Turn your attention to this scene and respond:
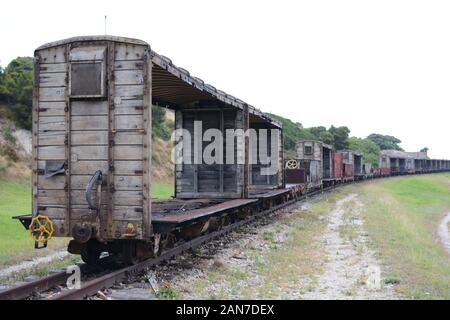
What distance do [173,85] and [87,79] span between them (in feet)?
Result: 9.59

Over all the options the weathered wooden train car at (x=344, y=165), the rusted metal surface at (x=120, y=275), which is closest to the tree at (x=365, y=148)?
the weathered wooden train car at (x=344, y=165)

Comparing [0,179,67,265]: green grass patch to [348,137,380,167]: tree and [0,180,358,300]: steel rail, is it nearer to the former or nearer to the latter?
[0,180,358,300]: steel rail

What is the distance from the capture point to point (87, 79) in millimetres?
7840

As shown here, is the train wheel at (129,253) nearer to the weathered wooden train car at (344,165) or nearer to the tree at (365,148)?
the weathered wooden train car at (344,165)

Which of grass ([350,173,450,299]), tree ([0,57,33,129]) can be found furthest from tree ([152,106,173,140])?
grass ([350,173,450,299])

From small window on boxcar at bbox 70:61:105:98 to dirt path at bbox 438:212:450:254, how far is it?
35.4ft

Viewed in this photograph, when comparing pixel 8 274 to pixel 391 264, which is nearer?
pixel 8 274

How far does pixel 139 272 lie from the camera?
26.5ft

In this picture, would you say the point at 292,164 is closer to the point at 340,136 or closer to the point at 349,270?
the point at 349,270

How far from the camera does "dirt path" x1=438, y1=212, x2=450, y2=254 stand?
604 inches

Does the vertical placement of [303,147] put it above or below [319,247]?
above
